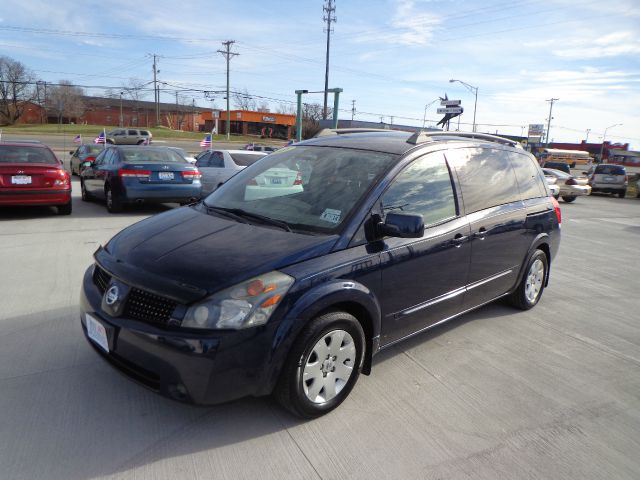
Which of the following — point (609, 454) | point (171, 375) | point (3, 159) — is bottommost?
point (609, 454)

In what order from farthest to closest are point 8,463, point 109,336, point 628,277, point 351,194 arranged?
point 628,277
point 351,194
point 109,336
point 8,463

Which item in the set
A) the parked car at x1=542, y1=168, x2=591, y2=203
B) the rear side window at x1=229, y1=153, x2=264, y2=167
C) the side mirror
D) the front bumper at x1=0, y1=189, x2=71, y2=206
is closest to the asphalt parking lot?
the side mirror

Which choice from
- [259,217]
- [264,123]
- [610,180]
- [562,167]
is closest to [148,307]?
[259,217]

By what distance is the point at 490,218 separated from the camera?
4227 millimetres

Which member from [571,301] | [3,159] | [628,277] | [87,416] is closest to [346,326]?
[87,416]

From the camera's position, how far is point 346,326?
2967 mm

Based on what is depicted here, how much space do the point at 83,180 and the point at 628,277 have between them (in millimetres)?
11741

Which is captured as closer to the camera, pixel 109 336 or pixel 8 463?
pixel 8 463

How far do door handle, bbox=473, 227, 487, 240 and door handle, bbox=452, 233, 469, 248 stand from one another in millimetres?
182

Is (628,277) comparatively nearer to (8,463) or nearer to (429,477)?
(429,477)

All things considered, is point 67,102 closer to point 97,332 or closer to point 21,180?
point 21,180

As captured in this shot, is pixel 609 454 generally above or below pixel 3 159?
below

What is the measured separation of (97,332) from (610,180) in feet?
90.7

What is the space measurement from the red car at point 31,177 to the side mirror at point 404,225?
317 inches
